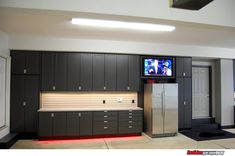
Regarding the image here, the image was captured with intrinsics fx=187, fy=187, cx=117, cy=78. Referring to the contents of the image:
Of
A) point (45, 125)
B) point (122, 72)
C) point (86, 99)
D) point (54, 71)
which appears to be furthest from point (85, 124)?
point (122, 72)

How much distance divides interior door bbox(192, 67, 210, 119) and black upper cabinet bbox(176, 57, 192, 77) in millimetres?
1050

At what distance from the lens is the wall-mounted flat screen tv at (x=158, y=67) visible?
5.96 meters

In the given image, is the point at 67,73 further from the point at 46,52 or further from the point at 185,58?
the point at 185,58

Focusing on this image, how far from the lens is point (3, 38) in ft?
15.6

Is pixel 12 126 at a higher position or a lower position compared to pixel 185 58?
lower

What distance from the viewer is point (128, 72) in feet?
19.2

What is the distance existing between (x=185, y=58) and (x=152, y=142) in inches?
119

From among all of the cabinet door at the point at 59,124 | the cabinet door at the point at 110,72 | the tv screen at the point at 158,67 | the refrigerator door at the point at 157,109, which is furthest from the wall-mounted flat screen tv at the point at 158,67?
the cabinet door at the point at 59,124

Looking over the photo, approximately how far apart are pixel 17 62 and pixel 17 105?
1.20m

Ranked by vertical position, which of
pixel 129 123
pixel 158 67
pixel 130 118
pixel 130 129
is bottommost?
pixel 130 129

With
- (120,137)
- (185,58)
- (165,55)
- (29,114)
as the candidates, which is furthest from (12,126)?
(185,58)

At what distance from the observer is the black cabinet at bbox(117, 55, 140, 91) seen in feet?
18.9

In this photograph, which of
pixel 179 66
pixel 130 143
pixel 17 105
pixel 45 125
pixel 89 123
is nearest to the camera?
pixel 130 143

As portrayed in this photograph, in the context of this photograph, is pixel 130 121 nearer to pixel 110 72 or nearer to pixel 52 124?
pixel 110 72
